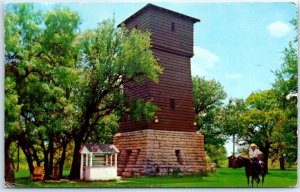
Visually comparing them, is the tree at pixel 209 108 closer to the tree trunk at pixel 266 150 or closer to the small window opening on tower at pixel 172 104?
the small window opening on tower at pixel 172 104

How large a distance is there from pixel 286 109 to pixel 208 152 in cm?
146

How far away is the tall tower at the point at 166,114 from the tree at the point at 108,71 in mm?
170

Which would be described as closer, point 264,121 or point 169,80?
point 264,121

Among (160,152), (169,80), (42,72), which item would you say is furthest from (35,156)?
(169,80)

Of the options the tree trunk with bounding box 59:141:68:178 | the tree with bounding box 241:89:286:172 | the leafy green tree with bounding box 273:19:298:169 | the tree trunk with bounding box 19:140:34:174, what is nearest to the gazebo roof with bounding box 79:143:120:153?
the tree trunk with bounding box 59:141:68:178

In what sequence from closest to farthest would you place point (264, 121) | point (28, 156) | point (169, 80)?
point (28, 156), point (264, 121), point (169, 80)

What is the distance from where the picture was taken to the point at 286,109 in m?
9.16

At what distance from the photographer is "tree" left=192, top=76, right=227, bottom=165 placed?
9172mm

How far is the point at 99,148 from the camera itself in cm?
924

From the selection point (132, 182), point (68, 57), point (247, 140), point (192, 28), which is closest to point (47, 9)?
point (68, 57)

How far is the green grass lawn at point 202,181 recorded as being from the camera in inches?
351

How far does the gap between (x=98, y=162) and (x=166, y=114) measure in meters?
1.40

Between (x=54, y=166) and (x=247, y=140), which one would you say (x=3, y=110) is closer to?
(x=54, y=166)

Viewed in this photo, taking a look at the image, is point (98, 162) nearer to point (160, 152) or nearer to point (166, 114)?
point (160, 152)
